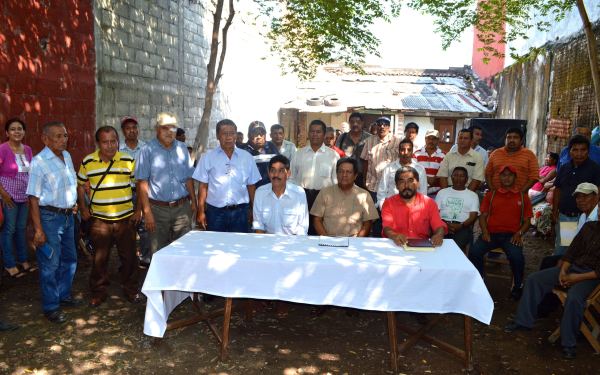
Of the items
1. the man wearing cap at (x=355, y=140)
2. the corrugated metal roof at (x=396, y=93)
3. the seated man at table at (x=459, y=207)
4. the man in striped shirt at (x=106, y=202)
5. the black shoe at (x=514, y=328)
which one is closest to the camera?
the black shoe at (x=514, y=328)

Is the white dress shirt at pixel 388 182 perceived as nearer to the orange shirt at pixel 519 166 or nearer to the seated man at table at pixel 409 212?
the seated man at table at pixel 409 212

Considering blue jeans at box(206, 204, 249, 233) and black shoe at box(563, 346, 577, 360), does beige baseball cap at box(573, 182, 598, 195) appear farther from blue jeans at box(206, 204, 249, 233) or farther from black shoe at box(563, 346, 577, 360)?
blue jeans at box(206, 204, 249, 233)

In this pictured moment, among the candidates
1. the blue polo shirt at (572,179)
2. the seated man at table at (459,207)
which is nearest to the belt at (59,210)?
the seated man at table at (459,207)

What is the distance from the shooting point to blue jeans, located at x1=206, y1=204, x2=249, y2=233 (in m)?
5.12

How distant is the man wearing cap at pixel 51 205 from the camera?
4301 mm

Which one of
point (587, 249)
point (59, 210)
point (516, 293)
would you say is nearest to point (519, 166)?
point (516, 293)

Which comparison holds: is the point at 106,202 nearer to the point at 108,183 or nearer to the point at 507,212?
the point at 108,183

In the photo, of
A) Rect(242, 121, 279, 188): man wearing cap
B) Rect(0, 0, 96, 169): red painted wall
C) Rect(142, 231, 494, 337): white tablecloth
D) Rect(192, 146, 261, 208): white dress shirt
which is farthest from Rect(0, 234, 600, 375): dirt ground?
Rect(0, 0, 96, 169): red painted wall

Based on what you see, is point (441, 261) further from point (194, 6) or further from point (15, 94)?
point (194, 6)

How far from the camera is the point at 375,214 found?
4.90 m

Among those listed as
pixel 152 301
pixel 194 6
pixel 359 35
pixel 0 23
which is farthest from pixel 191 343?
pixel 194 6

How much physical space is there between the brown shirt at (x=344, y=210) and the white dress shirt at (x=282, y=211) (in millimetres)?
238

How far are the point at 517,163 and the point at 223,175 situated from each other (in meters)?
3.67

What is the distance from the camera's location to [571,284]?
422 cm
